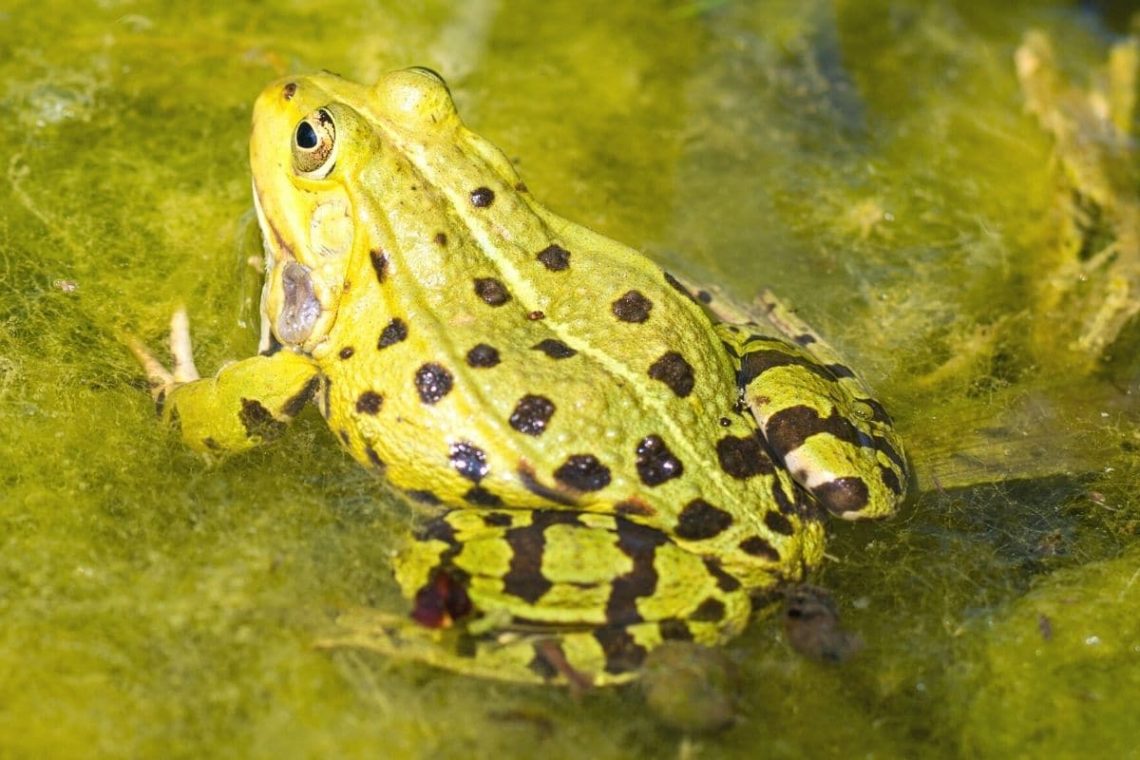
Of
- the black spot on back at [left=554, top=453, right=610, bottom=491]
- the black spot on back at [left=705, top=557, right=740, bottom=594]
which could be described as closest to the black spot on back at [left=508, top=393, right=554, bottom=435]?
the black spot on back at [left=554, top=453, right=610, bottom=491]

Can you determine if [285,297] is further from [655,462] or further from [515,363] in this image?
[655,462]

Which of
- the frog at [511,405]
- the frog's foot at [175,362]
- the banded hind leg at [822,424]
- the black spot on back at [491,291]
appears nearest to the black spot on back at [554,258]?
the frog at [511,405]

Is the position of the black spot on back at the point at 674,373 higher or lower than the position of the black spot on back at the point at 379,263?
lower

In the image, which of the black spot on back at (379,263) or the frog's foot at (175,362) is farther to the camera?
the frog's foot at (175,362)

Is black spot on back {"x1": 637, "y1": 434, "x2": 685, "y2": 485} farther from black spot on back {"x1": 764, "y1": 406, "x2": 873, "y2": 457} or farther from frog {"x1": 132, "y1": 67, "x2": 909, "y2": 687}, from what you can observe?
black spot on back {"x1": 764, "y1": 406, "x2": 873, "y2": 457}

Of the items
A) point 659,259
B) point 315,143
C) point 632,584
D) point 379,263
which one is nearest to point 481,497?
point 632,584

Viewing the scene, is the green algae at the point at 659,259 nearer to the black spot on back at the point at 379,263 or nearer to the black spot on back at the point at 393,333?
the black spot on back at the point at 393,333

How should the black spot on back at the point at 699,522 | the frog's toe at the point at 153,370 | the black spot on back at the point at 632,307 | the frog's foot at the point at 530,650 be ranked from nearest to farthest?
the frog's foot at the point at 530,650, the black spot on back at the point at 699,522, the black spot on back at the point at 632,307, the frog's toe at the point at 153,370
